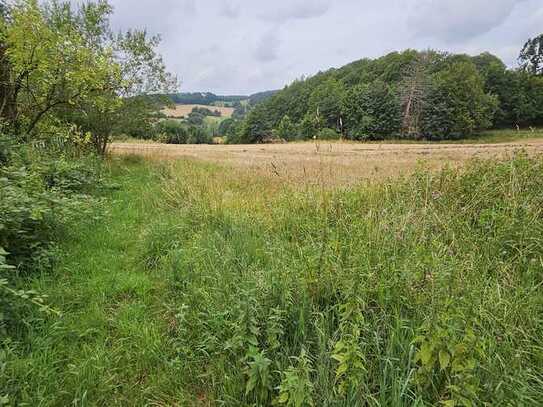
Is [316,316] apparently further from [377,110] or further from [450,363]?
[377,110]

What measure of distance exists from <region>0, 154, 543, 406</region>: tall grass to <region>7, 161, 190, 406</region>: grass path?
1cm

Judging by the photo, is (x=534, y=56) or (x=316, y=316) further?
(x=534, y=56)

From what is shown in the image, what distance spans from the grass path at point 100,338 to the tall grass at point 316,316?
12 mm

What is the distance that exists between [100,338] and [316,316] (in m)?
1.78

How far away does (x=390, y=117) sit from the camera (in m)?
49.5

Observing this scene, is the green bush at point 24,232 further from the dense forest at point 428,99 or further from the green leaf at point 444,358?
the dense forest at point 428,99

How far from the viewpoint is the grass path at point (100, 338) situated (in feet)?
6.11

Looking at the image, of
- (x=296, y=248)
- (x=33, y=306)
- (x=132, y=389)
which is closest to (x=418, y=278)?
(x=296, y=248)

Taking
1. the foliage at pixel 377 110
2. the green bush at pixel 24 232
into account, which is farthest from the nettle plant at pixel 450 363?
the foliage at pixel 377 110

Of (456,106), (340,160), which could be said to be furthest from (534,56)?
(340,160)

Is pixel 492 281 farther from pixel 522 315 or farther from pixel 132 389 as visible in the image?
pixel 132 389

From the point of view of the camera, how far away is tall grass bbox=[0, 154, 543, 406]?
1.60m

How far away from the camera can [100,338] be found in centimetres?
233

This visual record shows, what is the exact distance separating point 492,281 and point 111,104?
39.4 feet
